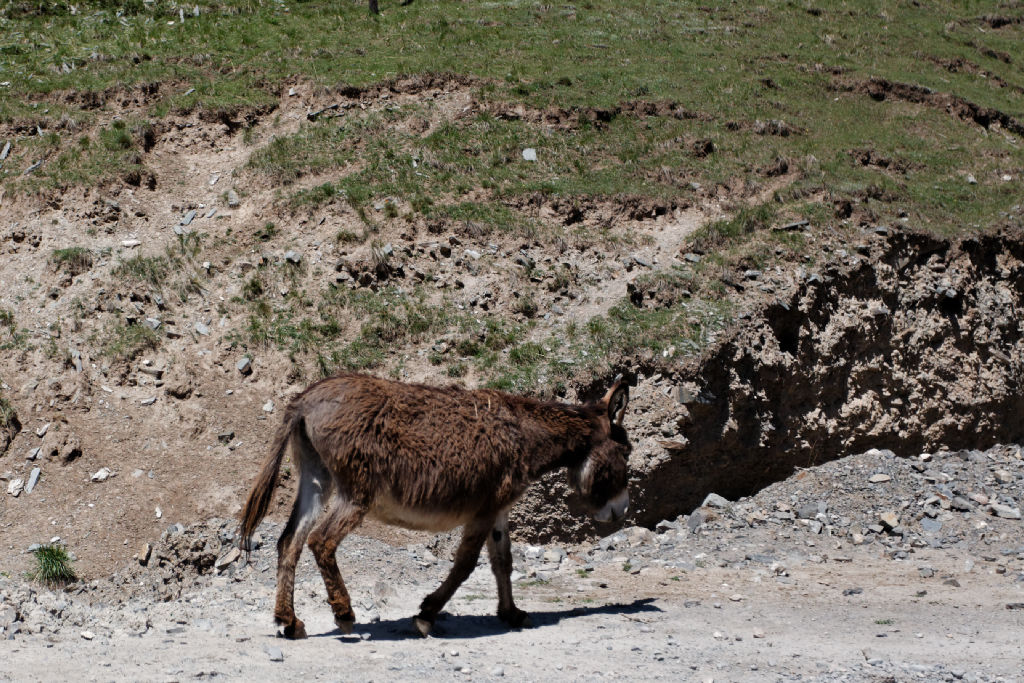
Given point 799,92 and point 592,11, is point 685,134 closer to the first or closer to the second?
point 799,92

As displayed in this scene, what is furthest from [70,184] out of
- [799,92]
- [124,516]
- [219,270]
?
[799,92]

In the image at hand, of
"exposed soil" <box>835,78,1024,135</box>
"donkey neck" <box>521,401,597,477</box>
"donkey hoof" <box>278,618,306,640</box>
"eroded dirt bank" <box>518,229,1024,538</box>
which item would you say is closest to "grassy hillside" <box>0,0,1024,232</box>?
"exposed soil" <box>835,78,1024,135</box>

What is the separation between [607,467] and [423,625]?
2643 mm

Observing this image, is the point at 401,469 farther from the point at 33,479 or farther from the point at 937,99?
the point at 937,99

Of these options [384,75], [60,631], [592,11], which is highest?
[592,11]

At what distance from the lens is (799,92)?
2327 cm

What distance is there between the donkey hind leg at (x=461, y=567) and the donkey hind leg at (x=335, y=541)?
0.82 meters

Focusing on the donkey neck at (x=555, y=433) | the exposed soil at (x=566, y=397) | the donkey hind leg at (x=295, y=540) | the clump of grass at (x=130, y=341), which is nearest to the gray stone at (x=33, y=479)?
the exposed soil at (x=566, y=397)

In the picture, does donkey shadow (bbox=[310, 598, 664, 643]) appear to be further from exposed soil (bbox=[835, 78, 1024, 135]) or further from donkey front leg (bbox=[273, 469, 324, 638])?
exposed soil (bbox=[835, 78, 1024, 135])

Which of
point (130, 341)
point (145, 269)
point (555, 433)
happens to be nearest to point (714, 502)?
point (555, 433)

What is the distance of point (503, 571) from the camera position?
9531mm

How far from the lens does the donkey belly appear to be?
8.74 metres

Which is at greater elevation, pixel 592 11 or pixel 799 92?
pixel 592 11

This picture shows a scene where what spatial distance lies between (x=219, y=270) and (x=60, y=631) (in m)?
7.99
